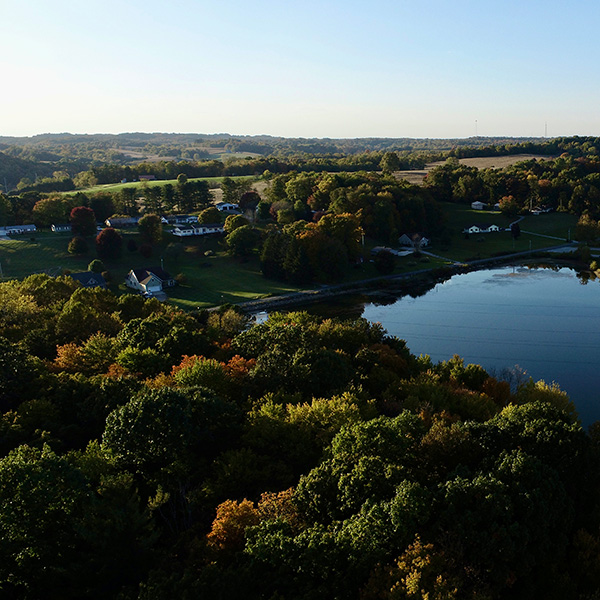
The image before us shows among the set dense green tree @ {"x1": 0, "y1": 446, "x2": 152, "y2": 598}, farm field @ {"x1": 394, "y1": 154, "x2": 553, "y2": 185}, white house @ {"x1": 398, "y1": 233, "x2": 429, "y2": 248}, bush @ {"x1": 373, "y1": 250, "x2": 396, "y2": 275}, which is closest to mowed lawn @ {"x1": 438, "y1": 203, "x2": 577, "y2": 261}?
white house @ {"x1": 398, "y1": 233, "x2": 429, "y2": 248}

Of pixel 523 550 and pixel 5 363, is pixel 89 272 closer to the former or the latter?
pixel 5 363

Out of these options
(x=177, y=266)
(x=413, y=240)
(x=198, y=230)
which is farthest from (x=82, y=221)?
(x=413, y=240)

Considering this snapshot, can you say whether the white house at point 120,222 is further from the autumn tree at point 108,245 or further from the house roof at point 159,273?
the house roof at point 159,273

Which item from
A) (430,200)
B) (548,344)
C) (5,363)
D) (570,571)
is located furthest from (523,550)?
(430,200)

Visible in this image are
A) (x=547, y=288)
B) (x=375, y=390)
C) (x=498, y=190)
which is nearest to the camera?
(x=375, y=390)

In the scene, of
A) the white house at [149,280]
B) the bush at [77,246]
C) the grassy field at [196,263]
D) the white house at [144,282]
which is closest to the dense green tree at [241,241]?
the grassy field at [196,263]
